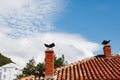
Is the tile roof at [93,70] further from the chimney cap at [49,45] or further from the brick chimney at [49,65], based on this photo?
the chimney cap at [49,45]

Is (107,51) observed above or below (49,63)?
above

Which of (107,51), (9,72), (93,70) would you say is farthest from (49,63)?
(9,72)

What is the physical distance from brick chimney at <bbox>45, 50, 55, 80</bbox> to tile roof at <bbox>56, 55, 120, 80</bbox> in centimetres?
50

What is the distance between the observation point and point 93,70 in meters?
15.6

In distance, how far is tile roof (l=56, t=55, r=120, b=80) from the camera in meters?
13.8

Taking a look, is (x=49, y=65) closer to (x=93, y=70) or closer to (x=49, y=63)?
(x=49, y=63)

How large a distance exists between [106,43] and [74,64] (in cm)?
310

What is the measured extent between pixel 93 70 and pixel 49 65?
2.81 m

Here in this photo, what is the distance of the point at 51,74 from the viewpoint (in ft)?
50.3

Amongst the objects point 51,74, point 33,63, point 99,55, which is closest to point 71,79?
point 51,74

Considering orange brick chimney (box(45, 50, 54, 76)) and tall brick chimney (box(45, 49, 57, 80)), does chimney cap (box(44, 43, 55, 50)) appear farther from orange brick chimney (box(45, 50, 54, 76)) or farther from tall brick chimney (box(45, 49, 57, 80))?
orange brick chimney (box(45, 50, 54, 76))

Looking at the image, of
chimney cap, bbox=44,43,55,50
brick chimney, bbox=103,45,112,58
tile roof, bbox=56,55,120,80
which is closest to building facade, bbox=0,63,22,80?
tile roof, bbox=56,55,120,80

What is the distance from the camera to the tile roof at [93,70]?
1385 centimetres

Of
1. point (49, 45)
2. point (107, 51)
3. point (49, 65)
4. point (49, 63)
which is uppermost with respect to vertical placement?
point (49, 45)
